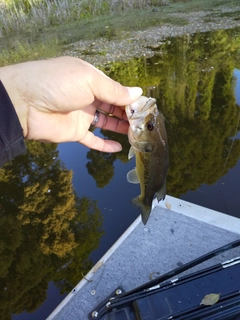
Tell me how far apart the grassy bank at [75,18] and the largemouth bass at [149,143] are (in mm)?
9125

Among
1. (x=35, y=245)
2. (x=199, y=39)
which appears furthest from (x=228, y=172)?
(x=199, y=39)

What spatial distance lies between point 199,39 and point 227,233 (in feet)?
23.2

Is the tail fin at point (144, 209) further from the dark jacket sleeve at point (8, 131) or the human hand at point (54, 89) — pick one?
the dark jacket sleeve at point (8, 131)

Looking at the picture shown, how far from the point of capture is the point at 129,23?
12.0 m

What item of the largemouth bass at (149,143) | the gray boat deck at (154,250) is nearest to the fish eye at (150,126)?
the largemouth bass at (149,143)

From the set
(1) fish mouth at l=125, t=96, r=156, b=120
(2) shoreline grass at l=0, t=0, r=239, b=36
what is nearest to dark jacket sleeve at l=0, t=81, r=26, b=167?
(1) fish mouth at l=125, t=96, r=156, b=120

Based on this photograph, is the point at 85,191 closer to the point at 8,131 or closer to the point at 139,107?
the point at 139,107

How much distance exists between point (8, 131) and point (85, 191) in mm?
2498

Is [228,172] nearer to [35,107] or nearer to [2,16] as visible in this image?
[35,107]

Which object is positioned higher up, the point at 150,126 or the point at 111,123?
the point at 150,126

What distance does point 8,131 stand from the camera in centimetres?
159

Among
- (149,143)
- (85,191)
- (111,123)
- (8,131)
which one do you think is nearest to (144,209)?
(149,143)

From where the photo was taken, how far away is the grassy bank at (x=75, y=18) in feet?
36.5

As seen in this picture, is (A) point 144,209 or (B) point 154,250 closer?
(A) point 144,209
